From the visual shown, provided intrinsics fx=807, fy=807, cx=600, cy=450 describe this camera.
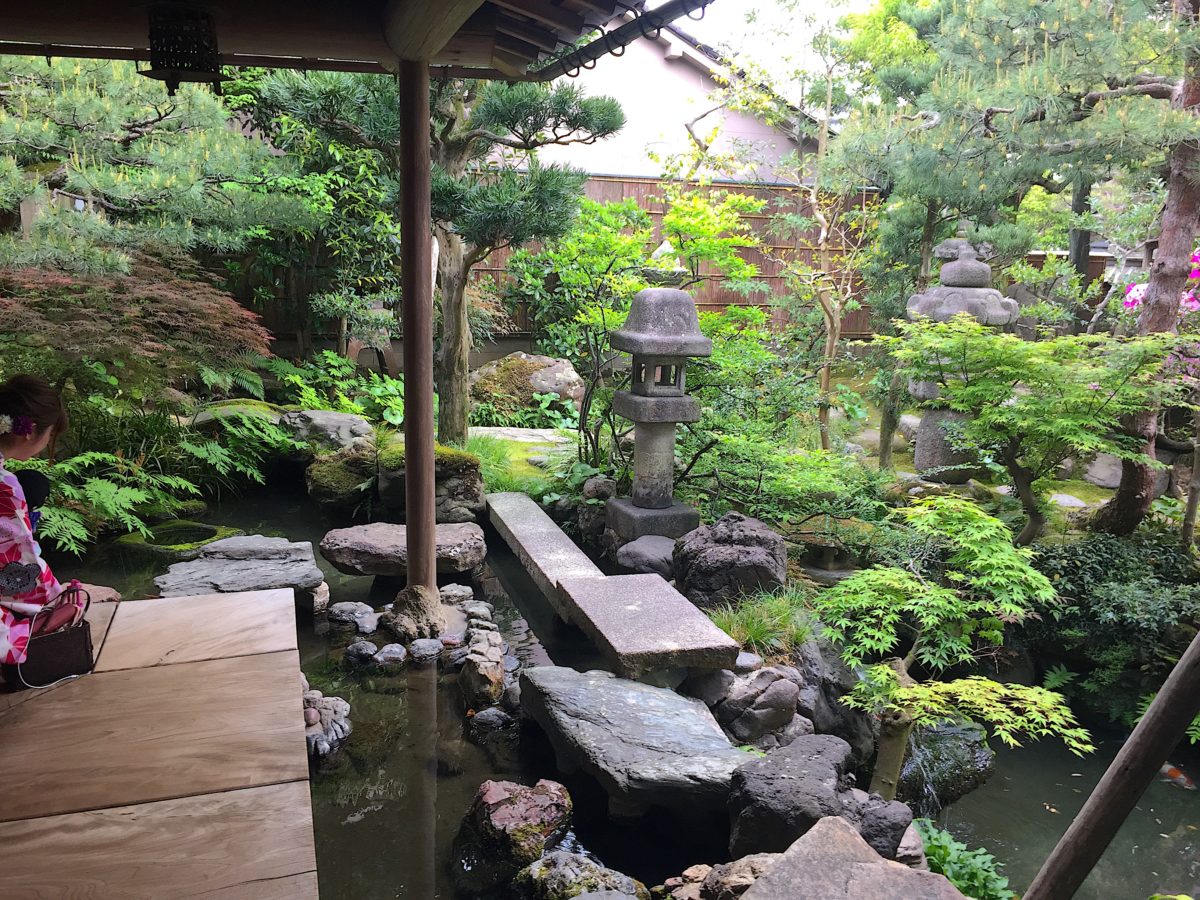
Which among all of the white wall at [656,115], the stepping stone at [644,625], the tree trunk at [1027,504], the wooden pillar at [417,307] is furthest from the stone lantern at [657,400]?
the white wall at [656,115]

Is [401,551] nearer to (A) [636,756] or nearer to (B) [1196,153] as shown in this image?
(A) [636,756]

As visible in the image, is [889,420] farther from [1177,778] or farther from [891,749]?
[891,749]

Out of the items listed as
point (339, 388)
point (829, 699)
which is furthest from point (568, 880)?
point (339, 388)

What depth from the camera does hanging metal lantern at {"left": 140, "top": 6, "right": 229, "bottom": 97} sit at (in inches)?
138

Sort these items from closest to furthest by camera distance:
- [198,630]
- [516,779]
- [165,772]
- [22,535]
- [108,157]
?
[165,772], [22,535], [198,630], [516,779], [108,157]

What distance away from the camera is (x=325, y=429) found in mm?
7953

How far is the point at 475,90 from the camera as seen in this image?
7.08 metres

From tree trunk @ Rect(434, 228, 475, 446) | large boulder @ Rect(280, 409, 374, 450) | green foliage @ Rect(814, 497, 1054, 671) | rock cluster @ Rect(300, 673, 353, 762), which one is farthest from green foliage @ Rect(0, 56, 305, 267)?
green foliage @ Rect(814, 497, 1054, 671)

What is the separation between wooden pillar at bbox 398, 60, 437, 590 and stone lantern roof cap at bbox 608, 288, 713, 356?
1713 mm

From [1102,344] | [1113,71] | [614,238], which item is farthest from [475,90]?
[1102,344]

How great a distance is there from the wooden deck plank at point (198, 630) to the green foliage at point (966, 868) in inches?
101

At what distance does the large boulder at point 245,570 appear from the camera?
5098mm

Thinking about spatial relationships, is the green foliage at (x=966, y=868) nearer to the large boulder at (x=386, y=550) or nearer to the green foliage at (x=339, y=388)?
the large boulder at (x=386, y=550)

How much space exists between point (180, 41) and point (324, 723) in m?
3.23
